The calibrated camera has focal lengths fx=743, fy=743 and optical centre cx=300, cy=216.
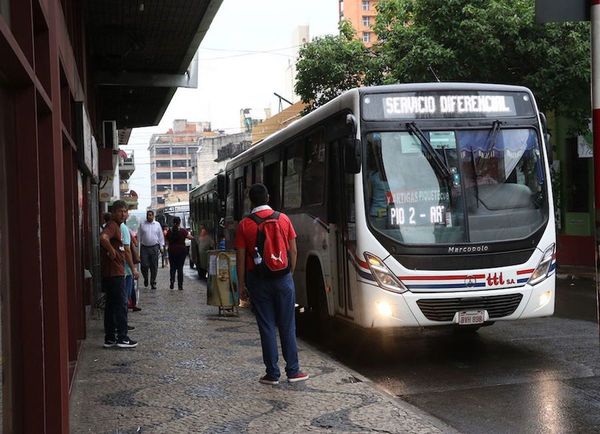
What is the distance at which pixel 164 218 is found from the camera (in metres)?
42.6

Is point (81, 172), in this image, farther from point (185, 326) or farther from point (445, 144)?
point (445, 144)

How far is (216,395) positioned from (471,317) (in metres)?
3.11

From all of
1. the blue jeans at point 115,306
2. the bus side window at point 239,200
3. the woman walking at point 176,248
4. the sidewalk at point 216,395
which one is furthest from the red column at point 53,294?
the woman walking at point 176,248

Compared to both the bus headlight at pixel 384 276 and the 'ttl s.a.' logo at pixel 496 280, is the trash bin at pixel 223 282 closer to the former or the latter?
the bus headlight at pixel 384 276

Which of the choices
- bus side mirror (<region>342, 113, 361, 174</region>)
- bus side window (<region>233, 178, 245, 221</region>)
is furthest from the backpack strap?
bus side window (<region>233, 178, 245, 221</region>)

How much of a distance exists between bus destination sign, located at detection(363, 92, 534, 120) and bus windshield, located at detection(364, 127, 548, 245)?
0.21m

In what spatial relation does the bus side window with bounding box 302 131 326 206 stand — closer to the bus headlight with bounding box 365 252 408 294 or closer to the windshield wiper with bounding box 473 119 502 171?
the bus headlight with bounding box 365 252 408 294

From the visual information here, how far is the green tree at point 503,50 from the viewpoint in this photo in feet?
58.1

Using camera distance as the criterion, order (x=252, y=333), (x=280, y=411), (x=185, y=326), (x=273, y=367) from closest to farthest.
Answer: (x=280, y=411)
(x=273, y=367)
(x=252, y=333)
(x=185, y=326)

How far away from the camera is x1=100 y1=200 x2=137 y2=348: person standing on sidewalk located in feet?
30.1

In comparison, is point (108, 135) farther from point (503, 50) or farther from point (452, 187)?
point (452, 187)

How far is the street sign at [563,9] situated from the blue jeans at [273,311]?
3637mm

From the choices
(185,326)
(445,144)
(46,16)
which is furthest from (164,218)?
(46,16)

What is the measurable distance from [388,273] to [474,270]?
0.96 metres
